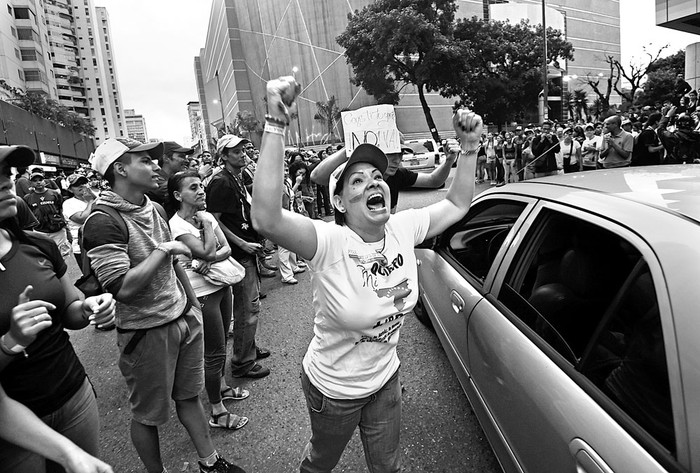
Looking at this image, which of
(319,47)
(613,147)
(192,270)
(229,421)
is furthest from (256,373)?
(319,47)

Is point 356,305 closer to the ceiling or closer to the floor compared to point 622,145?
closer to the floor

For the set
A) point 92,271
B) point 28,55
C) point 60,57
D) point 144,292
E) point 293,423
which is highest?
point 60,57

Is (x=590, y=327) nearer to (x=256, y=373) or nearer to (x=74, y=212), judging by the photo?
(x=256, y=373)

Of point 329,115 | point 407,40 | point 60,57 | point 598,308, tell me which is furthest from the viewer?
point 60,57

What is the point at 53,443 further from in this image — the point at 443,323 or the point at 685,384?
the point at 443,323

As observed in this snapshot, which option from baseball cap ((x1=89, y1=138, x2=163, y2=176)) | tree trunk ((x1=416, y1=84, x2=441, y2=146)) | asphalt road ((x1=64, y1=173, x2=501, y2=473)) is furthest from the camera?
tree trunk ((x1=416, y1=84, x2=441, y2=146))

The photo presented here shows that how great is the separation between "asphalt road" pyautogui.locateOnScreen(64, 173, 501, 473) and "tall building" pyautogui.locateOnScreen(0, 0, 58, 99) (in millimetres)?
59990

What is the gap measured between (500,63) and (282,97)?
34.8 metres

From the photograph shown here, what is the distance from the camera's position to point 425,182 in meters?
3.25

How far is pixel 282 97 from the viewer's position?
144 cm

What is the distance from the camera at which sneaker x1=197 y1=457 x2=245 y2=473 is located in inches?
91.7

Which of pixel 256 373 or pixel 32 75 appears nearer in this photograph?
pixel 256 373

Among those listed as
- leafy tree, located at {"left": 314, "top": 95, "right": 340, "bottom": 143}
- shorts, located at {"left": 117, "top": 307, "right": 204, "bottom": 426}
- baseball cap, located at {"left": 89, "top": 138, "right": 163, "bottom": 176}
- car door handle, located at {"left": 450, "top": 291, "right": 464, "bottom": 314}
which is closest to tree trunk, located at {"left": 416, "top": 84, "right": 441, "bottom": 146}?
leafy tree, located at {"left": 314, "top": 95, "right": 340, "bottom": 143}

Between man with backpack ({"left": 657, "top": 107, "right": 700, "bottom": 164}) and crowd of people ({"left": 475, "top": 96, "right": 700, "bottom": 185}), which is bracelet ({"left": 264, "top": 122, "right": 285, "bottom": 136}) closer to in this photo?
crowd of people ({"left": 475, "top": 96, "right": 700, "bottom": 185})
